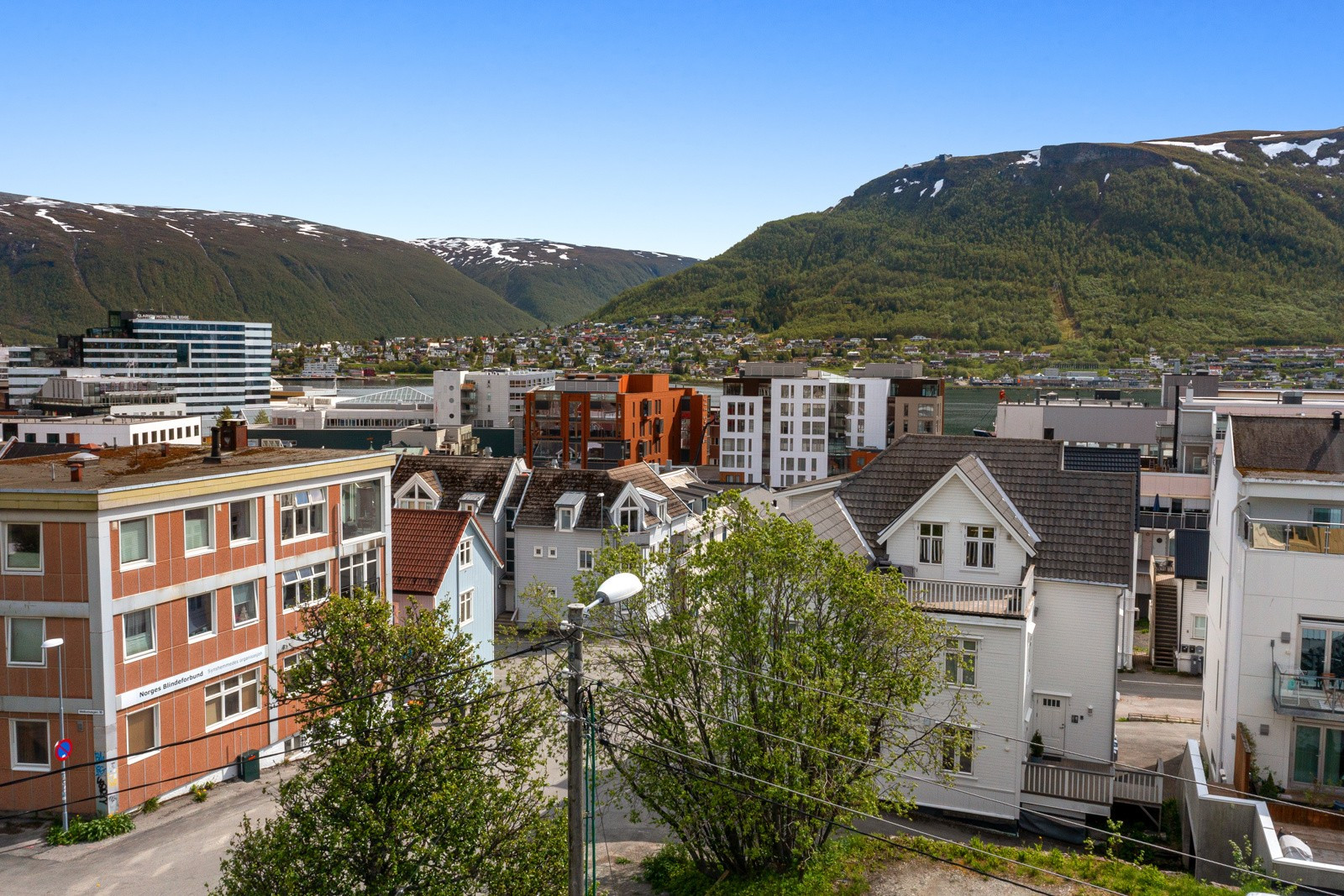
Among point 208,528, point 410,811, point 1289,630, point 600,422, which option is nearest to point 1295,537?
point 1289,630

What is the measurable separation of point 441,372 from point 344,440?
22159mm

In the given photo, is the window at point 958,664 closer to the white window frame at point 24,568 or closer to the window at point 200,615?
the window at point 200,615

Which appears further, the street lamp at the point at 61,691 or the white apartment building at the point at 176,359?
the white apartment building at the point at 176,359

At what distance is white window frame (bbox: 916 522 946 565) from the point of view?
2359 centimetres

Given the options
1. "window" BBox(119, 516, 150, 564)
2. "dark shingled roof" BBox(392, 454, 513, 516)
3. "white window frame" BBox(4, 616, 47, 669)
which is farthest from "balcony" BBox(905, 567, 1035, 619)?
"dark shingled roof" BBox(392, 454, 513, 516)

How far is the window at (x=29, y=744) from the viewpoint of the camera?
65.9ft

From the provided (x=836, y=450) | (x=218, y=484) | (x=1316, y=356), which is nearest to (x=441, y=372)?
(x=836, y=450)

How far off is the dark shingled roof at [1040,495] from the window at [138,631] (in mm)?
16559

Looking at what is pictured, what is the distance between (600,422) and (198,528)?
7236 centimetres

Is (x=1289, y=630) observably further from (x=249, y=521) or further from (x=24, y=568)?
(x=24, y=568)

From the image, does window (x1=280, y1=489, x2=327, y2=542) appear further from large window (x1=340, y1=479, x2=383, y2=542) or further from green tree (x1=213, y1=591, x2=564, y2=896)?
green tree (x1=213, y1=591, x2=564, y2=896)

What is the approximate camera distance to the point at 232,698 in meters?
23.2

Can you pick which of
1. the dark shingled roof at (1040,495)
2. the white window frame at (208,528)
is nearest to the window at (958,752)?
the dark shingled roof at (1040,495)

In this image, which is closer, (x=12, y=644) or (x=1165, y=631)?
(x=12, y=644)
